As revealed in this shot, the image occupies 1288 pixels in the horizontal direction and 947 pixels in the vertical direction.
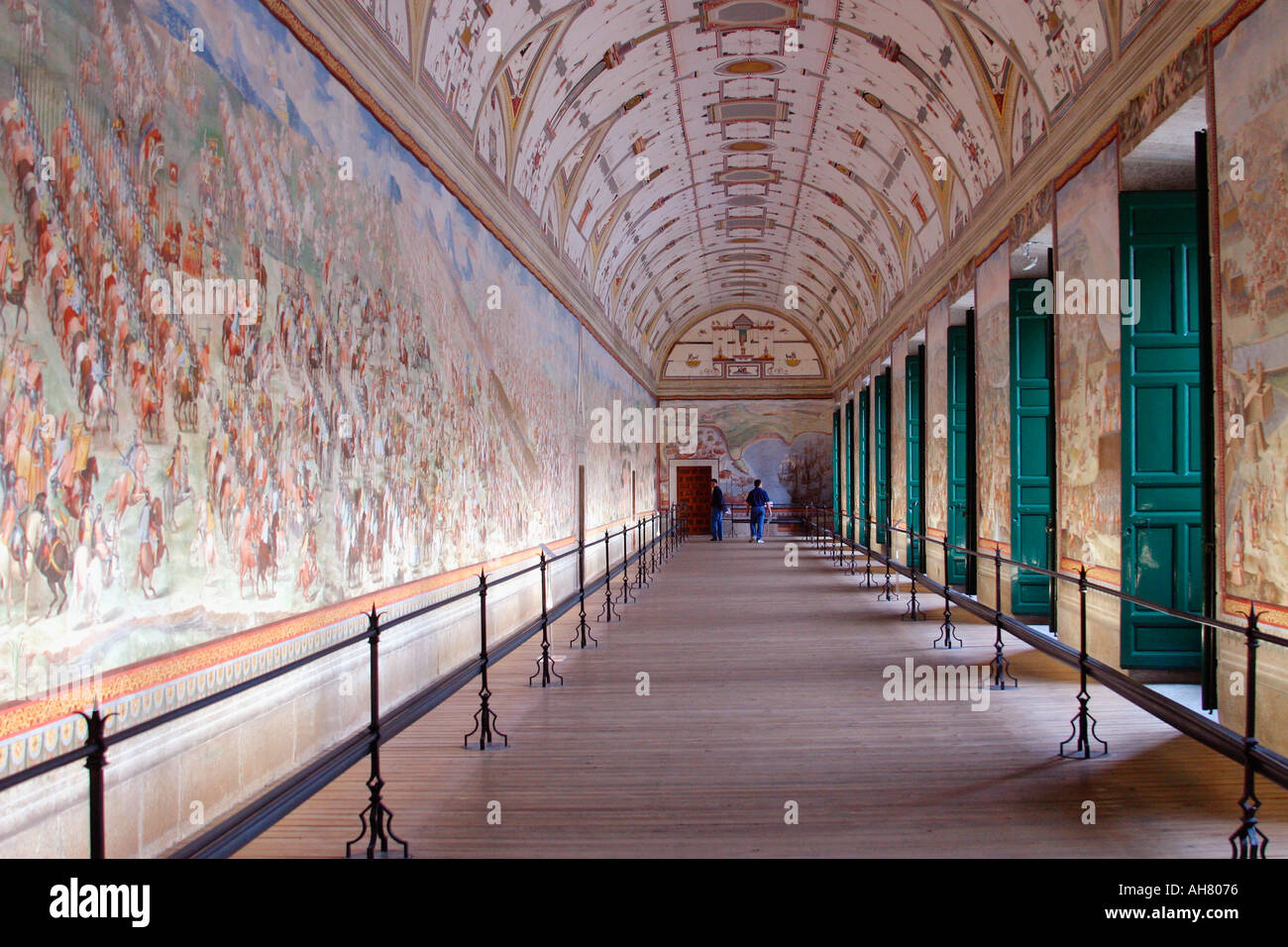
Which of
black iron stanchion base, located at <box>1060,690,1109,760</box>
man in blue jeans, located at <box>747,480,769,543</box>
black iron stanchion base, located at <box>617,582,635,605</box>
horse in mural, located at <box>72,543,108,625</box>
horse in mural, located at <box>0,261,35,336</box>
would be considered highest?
horse in mural, located at <box>0,261,35,336</box>

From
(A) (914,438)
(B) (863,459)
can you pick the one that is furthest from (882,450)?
(B) (863,459)

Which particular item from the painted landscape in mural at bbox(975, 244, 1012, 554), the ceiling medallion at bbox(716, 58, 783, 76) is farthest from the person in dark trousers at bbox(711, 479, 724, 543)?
the ceiling medallion at bbox(716, 58, 783, 76)

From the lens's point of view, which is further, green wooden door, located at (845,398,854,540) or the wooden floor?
green wooden door, located at (845,398,854,540)

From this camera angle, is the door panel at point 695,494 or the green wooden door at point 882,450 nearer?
the green wooden door at point 882,450

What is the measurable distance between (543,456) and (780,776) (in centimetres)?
980

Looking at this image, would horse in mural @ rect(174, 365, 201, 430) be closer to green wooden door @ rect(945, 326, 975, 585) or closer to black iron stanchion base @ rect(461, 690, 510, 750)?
black iron stanchion base @ rect(461, 690, 510, 750)

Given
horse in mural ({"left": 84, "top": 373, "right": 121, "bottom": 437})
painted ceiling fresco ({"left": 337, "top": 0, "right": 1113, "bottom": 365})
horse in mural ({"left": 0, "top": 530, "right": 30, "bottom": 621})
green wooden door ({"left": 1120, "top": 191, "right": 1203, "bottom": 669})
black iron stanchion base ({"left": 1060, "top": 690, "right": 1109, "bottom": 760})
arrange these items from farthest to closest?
painted ceiling fresco ({"left": 337, "top": 0, "right": 1113, "bottom": 365}), green wooden door ({"left": 1120, "top": 191, "right": 1203, "bottom": 669}), black iron stanchion base ({"left": 1060, "top": 690, "right": 1109, "bottom": 760}), horse in mural ({"left": 84, "top": 373, "right": 121, "bottom": 437}), horse in mural ({"left": 0, "top": 530, "right": 30, "bottom": 621})

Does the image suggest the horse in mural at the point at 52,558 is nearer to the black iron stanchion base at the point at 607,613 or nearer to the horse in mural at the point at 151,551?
the horse in mural at the point at 151,551

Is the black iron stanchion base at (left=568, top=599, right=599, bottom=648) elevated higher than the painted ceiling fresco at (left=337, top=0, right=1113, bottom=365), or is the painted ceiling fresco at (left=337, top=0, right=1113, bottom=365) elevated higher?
the painted ceiling fresco at (left=337, top=0, right=1113, bottom=365)

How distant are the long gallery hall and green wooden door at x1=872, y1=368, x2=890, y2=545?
600 cm

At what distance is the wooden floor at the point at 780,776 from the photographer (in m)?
4.61

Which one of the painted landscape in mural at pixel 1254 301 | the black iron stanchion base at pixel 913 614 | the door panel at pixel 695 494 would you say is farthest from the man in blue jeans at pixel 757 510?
the painted landscape in mural at pixel 1254 301

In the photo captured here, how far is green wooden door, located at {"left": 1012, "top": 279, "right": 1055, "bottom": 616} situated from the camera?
11.9m

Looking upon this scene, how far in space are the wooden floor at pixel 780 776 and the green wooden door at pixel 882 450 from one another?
519 inches
